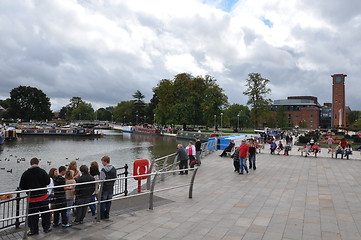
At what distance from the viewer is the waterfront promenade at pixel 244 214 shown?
6.27m

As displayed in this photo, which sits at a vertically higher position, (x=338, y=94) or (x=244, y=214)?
(x=338, y=94)

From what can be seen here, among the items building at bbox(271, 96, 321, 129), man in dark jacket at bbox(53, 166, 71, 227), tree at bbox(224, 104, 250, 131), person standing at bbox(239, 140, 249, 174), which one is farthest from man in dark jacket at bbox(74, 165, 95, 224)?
building at bbox(271, 96, 321, 129)

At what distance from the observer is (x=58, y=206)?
675 centimetres

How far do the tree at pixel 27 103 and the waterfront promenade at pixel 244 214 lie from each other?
11064cm

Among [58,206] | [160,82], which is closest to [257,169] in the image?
[58,206]

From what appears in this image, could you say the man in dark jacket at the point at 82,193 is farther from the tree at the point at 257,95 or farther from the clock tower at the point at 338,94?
the clock tower at the point at 338,94

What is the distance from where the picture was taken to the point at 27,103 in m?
108

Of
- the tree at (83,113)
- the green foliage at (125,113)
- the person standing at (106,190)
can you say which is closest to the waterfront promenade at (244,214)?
the person standing at (106,190)

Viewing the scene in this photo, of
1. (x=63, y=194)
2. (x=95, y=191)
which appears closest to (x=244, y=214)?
(x=95, y=191)

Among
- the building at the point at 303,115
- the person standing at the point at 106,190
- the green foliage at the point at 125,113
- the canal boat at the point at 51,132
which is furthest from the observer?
the building at the point at 303,115

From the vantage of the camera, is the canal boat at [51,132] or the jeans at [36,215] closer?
the jeans at [36,215]

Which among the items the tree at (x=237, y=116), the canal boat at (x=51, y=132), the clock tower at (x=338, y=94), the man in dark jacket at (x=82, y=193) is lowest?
the canal boat at (x=51, y=132)

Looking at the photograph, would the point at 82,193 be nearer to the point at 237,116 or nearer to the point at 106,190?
the point at 106,190

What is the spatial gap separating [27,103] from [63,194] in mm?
115642
